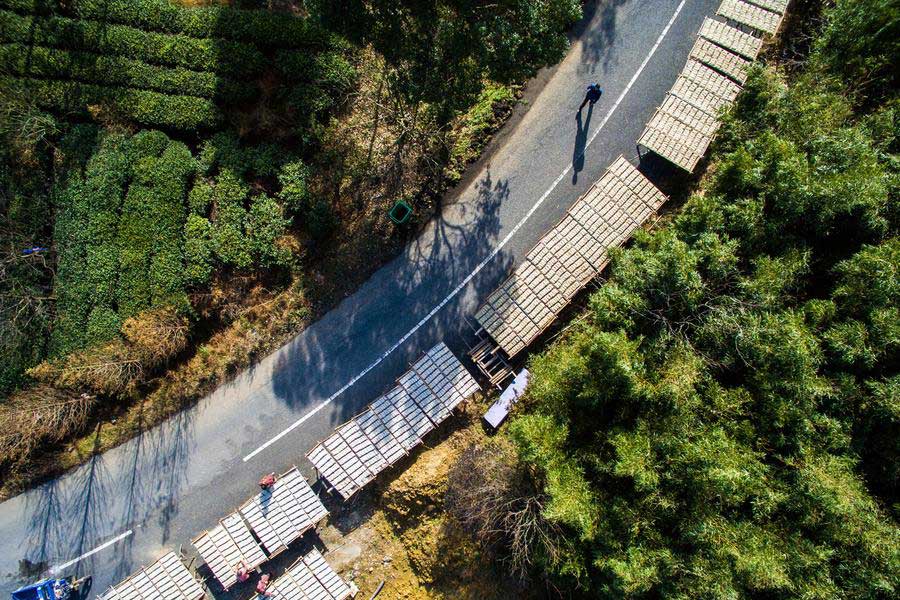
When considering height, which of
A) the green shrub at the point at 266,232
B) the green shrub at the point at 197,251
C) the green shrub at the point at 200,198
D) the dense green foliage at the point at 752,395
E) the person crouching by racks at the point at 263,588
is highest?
the green shrub at the point at 200,198

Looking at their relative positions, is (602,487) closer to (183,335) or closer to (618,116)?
(618,116)

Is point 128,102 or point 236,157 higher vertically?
point 128,102

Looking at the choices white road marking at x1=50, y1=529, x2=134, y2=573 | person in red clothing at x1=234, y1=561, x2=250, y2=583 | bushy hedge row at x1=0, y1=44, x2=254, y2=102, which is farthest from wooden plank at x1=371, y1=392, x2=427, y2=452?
bushy hedge row at x1=0, y1=44, x2=254, y2=102

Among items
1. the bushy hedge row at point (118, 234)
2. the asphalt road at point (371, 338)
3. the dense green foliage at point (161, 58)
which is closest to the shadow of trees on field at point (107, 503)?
the asphalt road at point (371, 338)

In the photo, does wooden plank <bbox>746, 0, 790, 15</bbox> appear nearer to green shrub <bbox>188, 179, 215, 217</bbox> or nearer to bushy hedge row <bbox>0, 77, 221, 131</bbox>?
bushy hedge row <bbox>0, 77, 221, 131</bbox>

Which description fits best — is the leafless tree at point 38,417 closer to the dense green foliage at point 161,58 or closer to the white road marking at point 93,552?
the white road marking at point 93,552

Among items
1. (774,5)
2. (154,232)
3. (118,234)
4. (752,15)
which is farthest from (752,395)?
(118,234)

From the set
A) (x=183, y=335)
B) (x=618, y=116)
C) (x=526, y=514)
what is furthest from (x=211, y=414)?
(x=618, y=116)

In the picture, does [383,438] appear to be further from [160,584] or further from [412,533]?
[160,584]
